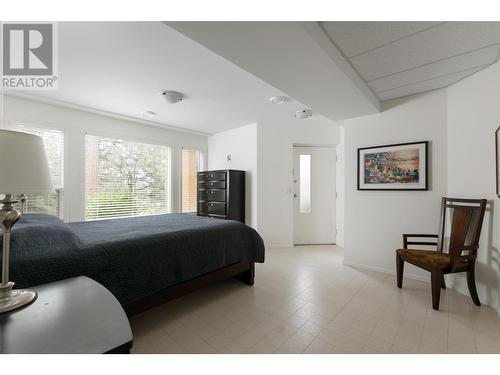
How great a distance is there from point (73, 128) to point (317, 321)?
4197mm

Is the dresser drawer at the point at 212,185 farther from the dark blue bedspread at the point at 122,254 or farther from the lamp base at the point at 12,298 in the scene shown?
the lamp base at the point at 12,298

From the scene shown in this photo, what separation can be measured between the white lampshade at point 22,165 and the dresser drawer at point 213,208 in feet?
10.9

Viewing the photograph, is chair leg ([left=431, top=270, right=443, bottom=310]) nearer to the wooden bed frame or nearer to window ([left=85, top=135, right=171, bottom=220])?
the wooden bed frame

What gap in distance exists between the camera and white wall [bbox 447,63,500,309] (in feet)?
6.85

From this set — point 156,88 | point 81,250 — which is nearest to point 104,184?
point 156,88

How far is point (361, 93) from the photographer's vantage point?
7.94 ft

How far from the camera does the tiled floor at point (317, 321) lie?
1.60m

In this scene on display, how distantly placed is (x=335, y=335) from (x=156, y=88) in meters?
3.18

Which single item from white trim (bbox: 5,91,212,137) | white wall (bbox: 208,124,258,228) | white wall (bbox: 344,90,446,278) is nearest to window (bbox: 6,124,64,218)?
white trim (bbox: 5,91,212,137)

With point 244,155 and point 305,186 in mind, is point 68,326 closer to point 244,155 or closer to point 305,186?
point 244,155

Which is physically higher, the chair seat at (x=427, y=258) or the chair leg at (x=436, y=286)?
the chair seat at (x=427, y=258)

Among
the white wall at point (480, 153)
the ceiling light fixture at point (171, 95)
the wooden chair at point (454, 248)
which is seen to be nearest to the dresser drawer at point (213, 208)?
the ceiling light fixture at point (171, 95)

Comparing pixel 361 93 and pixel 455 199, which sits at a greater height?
pixel 361 93

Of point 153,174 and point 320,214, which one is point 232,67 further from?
point 320,214
